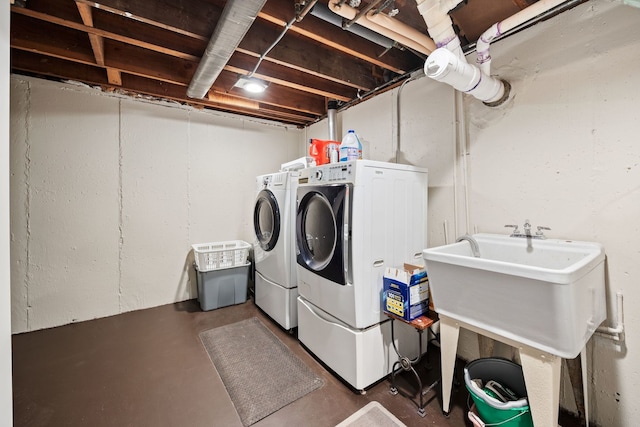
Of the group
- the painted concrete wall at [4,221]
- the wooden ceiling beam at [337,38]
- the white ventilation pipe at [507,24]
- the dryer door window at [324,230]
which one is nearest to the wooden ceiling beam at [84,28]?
the wooden ceiling beam at [337,38]

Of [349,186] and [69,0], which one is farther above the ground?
[69,0]

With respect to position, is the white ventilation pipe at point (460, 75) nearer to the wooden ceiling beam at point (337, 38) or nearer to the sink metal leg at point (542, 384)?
the wooden ceiling beam at point (337, 38)

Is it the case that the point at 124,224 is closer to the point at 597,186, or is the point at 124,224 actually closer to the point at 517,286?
the point at 517,286

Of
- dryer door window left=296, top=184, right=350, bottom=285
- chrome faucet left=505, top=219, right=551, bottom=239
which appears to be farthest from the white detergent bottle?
chrome faucet left=505, top=219, right=551, bottom=239

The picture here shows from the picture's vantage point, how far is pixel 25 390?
69.5 inches

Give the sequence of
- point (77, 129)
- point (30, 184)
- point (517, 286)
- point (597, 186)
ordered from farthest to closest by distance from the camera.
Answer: point (77, 129) < point (30, 184) < point (597, 186) < point (517, 286)

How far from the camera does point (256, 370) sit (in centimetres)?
198

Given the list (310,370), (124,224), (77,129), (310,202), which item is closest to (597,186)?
(310,202)

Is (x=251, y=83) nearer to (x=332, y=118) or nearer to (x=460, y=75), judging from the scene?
(x=332, y=118)

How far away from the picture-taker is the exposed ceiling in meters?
1.65

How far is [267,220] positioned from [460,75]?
2025mm

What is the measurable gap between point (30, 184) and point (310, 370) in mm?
2995

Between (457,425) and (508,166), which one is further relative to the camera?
(508,166)

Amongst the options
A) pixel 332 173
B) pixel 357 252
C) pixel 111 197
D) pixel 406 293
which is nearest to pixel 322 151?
pixel 332 173
